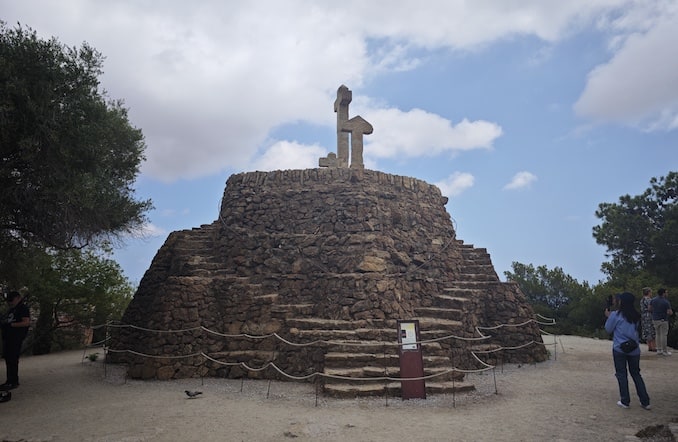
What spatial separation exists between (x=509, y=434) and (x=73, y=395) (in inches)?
311

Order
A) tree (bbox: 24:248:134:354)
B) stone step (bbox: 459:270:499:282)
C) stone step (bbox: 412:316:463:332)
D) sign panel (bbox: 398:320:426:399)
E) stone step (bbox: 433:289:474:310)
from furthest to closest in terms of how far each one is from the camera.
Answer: tree (bbox: 24:248:134:354) < stone step (bbox: 459:270:499:282) < stone step (bbox: 433:289:474:310) < stone step (bbox: 412:316:463:332) < sign panel (bbox: 398:320:426:399)

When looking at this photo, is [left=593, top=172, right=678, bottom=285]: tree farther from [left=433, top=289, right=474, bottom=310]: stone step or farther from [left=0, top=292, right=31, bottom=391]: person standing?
[left=0, top=292, right=31, bottom=391]: person standing

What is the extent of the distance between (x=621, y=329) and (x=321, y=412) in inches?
190

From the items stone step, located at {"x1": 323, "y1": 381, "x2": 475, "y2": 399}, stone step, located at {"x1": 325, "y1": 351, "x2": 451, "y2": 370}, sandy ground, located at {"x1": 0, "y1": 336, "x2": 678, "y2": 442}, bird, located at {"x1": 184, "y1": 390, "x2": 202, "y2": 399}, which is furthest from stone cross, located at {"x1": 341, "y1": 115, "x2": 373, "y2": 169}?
bird, located at {"x1": 184, "y1": 390, "x2": 202, "y2": 399}

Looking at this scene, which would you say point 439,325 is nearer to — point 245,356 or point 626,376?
point 626,376

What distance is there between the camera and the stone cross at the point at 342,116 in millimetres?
14039

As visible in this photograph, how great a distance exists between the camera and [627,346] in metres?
6.79

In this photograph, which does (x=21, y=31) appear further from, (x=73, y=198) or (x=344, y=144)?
(x=344, y=144)

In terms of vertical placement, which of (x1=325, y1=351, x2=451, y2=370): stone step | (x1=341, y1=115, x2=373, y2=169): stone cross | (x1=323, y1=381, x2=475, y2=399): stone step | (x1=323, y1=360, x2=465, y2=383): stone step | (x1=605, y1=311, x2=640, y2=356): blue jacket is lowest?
(x1=323, y1=381, x2=475, y2=399): stone step

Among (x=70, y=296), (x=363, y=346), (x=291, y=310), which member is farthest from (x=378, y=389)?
(x=70, y=296)

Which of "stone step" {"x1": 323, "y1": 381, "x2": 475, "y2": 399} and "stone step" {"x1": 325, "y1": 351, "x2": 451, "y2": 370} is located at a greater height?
"stone step" {"x1": 325, "y1": 351, "x2": 451, "y2": 370}

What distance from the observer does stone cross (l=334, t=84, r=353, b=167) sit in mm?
14039

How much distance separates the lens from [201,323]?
10.4m

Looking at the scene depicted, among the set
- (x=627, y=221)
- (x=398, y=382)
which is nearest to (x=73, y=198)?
(x=398, y=382)
